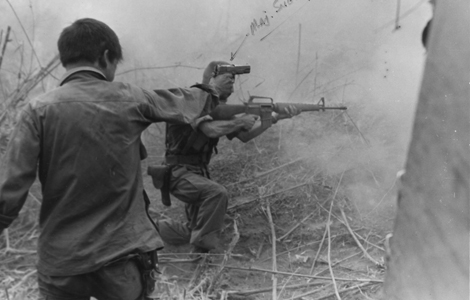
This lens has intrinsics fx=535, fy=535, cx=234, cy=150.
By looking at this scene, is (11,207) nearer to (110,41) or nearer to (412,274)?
(110,41)

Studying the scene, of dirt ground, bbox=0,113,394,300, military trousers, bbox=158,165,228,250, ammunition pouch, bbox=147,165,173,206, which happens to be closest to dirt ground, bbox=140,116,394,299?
dirt ground, bbox=0,113,394,300

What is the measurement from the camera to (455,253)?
49cm

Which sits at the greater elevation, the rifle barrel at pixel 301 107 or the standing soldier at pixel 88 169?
the standing soldier at pixel 88 169

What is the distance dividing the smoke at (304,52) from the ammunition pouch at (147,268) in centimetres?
262

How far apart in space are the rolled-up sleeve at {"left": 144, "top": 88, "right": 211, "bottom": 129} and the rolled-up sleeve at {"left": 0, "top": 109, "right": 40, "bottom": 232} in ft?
1.87

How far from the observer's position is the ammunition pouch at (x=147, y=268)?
2.68 m

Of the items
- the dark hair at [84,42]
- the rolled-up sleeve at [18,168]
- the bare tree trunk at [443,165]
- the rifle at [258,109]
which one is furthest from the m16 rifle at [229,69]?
the bare tree trunk at [443,165]

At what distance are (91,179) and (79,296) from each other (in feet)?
1.92

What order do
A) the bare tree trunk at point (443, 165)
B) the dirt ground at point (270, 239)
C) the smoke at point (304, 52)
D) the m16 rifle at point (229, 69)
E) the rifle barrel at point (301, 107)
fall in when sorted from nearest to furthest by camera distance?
the bare tree trunk at point (443, 165), the m16 rifle at point (229, 69), the dirt ground at point (270, 239), the rifle barrel at point (301, 107), the smoke at point (304, 52)

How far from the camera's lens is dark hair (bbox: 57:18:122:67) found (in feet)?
8.46

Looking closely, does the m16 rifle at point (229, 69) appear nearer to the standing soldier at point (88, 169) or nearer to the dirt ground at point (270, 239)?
the standing soldier at point (88, 169)

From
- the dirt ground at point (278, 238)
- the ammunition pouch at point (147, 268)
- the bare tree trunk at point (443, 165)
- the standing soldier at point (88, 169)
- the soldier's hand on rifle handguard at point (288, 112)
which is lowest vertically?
the dirt ground at point (278, 238)

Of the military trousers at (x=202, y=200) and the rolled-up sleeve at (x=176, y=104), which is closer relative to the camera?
the rolled-up sleeve at (x=176, y=104)

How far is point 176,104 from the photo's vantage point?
2.77 m
